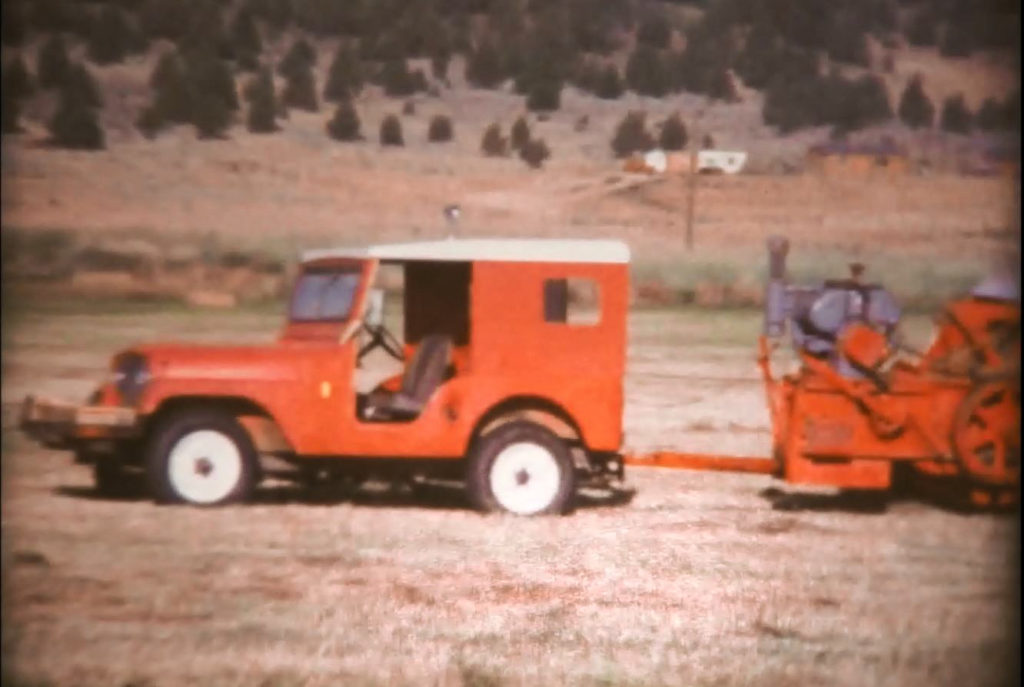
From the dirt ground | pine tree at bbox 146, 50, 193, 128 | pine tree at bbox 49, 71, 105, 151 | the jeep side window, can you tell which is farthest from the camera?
the jeep side window

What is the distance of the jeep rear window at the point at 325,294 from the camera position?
17.0 ft

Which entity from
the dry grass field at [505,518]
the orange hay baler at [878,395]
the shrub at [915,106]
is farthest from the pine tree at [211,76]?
the shrub at [915,106]

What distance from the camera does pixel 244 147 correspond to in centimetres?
507

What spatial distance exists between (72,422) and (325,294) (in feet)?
2.81

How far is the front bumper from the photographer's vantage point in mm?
4898

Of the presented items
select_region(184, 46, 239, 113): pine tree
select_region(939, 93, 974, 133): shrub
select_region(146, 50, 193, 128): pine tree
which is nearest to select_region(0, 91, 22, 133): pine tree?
select_region(146, 50, 193, 128): pine tree

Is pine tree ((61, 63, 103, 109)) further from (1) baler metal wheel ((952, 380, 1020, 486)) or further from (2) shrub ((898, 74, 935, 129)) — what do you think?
(1) baler metal wheel ((952, 380, 1020, 486))

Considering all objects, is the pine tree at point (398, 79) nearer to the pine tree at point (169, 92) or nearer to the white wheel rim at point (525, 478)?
the pine tree at point (169, 92)

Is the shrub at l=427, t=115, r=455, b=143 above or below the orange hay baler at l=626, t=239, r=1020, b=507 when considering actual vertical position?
above

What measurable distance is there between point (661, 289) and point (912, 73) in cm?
100

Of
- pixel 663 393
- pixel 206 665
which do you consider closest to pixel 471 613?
pixel 206 665

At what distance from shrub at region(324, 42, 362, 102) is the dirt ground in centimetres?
73

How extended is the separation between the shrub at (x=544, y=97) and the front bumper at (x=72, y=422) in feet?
4.92

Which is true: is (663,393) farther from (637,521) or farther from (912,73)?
Answer: (912,73)
